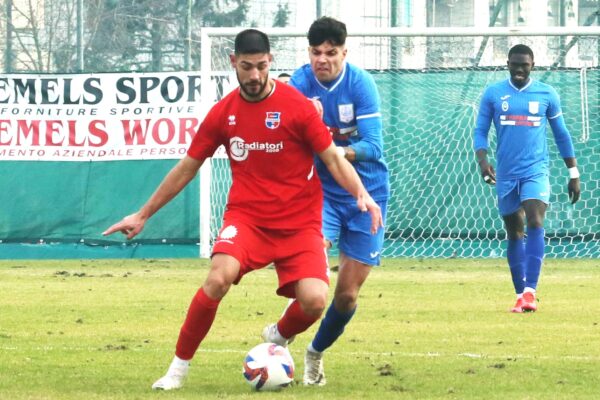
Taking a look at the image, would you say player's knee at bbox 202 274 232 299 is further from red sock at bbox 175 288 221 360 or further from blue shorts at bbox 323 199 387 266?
blue shorts at bbox 323 199 387 266

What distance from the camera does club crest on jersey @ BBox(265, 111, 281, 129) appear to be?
752 cm

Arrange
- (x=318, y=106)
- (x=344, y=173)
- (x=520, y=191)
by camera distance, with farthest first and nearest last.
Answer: (x=520, y=191) < (x=318, y=106) < (x=344, y=173)

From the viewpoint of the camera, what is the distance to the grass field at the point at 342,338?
304 inches

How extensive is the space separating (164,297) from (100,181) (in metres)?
7.39

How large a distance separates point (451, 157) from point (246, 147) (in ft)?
41.9

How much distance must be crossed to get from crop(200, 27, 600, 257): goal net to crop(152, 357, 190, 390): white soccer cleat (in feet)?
40.6

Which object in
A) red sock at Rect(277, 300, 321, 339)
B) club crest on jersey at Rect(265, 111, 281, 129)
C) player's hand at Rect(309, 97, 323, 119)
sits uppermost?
player's hand at Rect(309, 97, 323, 119)

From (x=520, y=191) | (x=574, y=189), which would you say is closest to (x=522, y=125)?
(x=520, y=191)

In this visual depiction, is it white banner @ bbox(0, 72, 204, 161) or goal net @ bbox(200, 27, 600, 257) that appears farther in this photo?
white banner @ bbox(0, 72, 204, 161)

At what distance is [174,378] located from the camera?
7.54m

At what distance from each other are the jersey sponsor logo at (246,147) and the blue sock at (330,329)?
113 centimetres

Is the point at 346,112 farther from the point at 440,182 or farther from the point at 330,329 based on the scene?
the point at 440,182

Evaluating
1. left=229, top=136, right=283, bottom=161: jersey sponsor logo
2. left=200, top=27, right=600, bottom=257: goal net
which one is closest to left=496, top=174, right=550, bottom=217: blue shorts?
left=229, top=136, right=283, bottom=161: jersey sponsor logo

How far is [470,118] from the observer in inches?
790
